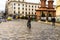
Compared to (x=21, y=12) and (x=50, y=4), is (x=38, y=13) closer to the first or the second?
(x=50, y=4)

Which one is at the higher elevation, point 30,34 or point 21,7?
point 30,34

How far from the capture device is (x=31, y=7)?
172 meters

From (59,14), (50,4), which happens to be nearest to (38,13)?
(50,4)

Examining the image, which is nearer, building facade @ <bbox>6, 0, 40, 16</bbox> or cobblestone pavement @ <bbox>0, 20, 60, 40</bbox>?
cobblestone pavement @ <bbox>0, 20, 60, 40</bbox>

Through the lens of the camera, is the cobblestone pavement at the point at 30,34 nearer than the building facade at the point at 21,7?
Yes

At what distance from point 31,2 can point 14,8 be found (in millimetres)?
17587

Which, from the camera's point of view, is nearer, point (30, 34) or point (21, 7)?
point (30, 34)

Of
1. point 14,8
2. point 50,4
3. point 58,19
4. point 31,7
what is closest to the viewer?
point 58,19

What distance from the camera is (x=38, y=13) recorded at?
6681 cm

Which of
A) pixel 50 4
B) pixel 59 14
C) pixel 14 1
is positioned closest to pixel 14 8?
pixel 14 1

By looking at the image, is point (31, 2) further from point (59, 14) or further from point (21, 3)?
point (59, 14)

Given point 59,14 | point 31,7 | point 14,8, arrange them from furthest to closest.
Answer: point 31,7
point 14,8
point 59,14

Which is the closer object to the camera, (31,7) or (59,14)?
(59,14)

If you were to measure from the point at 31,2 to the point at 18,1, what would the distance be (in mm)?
12226
